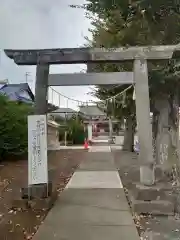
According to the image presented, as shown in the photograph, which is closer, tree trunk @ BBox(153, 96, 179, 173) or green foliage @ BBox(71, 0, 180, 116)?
green foliage @ BBox(71, 0, 180, 116)

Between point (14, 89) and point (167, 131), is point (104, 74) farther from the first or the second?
point (14, 89)

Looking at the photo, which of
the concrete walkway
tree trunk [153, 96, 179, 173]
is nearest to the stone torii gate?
the concrete walkway

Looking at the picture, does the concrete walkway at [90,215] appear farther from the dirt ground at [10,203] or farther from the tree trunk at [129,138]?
the tree trunk at [129,138]

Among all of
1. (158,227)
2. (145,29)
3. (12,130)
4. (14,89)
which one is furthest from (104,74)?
(14,89)

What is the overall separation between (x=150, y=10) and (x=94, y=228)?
408 centimetres

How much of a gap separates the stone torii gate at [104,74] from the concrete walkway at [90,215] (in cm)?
126

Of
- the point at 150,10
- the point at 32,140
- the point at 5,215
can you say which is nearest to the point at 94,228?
the point at 5,215

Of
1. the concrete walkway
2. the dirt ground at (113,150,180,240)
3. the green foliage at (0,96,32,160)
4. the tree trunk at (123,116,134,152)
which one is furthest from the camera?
the tree trunk at (123,116,134,152)

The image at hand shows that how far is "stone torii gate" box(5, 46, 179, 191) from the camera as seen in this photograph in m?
9.72

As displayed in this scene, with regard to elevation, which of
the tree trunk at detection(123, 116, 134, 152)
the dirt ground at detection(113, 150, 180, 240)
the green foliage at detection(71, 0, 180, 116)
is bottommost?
the dirt ground at detection(113, 150, 180, 240)

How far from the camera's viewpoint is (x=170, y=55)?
376 inches

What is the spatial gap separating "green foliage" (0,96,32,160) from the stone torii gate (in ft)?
24.4

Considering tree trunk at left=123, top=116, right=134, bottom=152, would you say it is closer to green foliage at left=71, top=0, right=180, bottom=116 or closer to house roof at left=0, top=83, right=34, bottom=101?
house roof at left=0, top=83, right=34, bottom=101

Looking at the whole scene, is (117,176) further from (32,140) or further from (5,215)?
(5,215)
